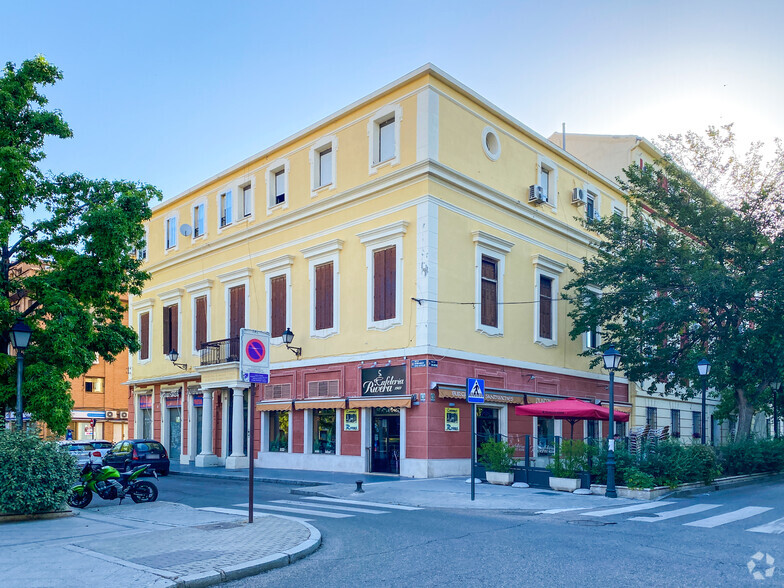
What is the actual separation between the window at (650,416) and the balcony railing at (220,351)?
19.1m

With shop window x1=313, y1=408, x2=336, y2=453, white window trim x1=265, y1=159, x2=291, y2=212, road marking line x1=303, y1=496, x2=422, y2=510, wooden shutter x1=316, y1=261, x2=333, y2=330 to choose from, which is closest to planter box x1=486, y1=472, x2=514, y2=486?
Answer: road marking line x1=303, y1=496, x2=422, y2=510

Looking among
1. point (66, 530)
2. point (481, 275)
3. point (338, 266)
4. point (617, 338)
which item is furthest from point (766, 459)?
point (66, 530)

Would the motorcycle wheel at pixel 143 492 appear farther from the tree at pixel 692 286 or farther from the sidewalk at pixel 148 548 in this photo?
the tree at pixel 692 286

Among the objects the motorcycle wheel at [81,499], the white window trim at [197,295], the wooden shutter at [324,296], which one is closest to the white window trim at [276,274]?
the wooden shutter at [324,296]

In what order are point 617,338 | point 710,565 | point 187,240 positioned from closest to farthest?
point 710,565
point 617,338
point 187,240

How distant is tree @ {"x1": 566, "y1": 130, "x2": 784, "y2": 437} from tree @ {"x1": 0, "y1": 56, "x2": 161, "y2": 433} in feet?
55.6

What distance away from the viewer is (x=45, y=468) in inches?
496

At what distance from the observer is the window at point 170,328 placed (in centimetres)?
3469

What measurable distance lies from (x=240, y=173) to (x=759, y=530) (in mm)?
24572

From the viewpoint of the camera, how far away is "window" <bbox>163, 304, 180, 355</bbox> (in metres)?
34.7

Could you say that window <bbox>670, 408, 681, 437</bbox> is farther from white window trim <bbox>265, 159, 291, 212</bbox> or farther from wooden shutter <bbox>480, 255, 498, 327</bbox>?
white window trim <bbox>265, 159, 291, 212</bbox>

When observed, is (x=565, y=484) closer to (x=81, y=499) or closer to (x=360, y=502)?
(x=360, y=502)

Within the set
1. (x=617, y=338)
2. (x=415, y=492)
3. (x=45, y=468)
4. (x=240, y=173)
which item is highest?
(x=240, y=173)

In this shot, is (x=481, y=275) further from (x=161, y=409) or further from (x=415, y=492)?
(x=161, y=409)
